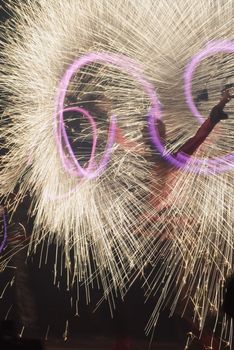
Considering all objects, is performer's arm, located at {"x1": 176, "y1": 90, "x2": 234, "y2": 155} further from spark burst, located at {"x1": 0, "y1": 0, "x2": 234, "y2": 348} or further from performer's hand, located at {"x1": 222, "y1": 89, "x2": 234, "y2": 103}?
spark burst, located at {"x1": 0, "y1": 0, "x2": 234, "y2": 348}

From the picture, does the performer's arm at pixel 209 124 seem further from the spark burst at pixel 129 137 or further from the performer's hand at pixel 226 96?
the spark burst at pixel 129 137

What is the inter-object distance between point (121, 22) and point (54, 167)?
3.66 ft

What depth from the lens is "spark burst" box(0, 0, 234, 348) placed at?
406 centimetres

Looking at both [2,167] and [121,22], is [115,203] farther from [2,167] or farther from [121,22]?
[121,22]

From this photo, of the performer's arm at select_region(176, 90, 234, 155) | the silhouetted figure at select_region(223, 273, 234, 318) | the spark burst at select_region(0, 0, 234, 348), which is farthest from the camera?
the spark burst at select_region(0, 0, 234, 348)

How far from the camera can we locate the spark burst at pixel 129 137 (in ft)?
13.3

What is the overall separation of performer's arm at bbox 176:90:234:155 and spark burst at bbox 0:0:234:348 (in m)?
0.11

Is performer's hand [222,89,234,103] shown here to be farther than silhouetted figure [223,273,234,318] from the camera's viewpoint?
Yes

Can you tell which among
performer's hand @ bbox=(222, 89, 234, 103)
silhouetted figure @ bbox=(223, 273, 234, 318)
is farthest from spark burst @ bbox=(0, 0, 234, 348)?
silhouetted figure @ bbox=(223, 273, 234, 318)

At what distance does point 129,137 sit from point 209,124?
0.65 meters

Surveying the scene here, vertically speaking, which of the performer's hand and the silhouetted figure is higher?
the performer's hand

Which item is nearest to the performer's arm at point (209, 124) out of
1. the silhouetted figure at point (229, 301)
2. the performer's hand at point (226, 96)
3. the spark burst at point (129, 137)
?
the performer's hand at point (226, 96)

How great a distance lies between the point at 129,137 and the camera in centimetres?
436

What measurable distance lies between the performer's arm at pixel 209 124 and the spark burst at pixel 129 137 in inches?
4.5
